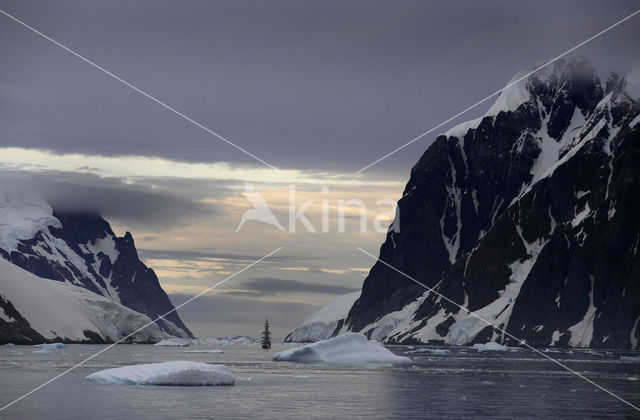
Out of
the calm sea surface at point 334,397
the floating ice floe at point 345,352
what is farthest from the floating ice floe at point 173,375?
the floating ice floe at point 345,352

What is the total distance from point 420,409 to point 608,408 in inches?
563

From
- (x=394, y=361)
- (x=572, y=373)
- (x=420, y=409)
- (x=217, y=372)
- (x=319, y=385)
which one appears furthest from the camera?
(x=394, y=361)

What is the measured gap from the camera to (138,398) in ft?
239

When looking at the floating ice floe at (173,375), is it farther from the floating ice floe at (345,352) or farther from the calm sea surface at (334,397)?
the floating ice floe at (345,352)

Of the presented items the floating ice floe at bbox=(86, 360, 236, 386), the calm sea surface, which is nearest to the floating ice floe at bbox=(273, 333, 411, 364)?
the calm sea surface

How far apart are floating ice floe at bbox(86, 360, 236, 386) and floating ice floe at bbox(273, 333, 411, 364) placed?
57610 mm

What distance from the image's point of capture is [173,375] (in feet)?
279

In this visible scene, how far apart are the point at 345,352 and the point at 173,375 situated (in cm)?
6703

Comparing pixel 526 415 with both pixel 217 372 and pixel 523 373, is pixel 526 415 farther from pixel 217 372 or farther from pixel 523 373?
pixel 523 373

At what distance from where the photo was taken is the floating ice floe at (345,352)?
14775cm

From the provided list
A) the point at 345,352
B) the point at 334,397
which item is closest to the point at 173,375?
the point at 334,397

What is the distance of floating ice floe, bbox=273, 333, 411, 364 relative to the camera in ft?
485

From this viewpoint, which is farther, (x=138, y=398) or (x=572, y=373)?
(x=572, y=373)

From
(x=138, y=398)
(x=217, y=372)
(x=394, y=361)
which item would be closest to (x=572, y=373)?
(x=394, y=361)
